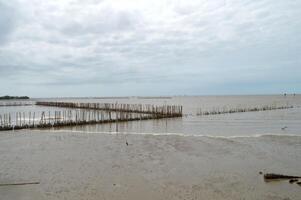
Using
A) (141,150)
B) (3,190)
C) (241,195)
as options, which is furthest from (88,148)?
(241,195)

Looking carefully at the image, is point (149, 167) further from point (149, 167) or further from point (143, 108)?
point (143, 108)

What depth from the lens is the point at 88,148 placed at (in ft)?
66.2

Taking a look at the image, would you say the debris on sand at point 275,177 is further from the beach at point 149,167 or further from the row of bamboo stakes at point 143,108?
the row of bamboo stakes at point 143,108

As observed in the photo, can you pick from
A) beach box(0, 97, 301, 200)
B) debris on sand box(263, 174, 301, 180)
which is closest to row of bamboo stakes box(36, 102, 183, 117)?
beach box(0, 97, 301, 200)

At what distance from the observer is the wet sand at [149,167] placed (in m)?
11.2

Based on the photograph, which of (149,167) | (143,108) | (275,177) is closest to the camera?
(275,177)

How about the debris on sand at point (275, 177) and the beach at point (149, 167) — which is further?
the debris on sand at point (275, 177)

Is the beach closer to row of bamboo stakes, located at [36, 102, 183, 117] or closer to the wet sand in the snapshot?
the wet sand

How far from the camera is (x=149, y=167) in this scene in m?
14.8

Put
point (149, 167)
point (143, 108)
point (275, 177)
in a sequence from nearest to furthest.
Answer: point (275, 177), point (149, 167), point (143, 108)

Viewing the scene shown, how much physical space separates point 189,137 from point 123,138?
16.3 feet

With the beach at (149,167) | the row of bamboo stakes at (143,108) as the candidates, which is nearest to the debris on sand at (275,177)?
the beach at (149,167)

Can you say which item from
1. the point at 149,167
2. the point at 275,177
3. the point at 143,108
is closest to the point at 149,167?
the point at 149,167

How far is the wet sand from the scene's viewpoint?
11172 mm
